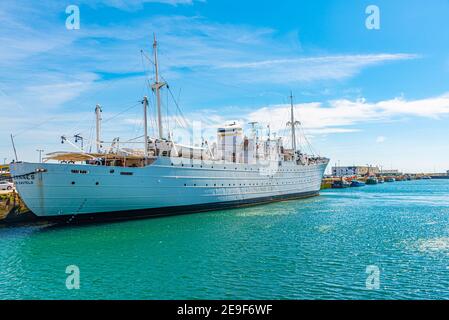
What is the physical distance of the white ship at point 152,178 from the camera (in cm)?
2766

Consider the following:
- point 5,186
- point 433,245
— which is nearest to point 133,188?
point 433,245

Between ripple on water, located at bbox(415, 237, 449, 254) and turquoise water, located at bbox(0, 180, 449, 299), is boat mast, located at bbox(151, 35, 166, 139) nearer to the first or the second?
turquoise water, located at bbox(0, 180, 449, 299)

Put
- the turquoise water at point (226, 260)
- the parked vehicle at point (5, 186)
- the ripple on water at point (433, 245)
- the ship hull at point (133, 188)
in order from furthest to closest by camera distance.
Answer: the parked vehicle at point (5, 186) < the ship hull at point (133, 188) < the ripple on water at point (433, 245) < the turquoise water at point (226, 260)

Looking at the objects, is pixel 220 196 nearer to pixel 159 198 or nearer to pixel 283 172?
pixel 159 198

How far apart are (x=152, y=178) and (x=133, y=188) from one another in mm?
2155

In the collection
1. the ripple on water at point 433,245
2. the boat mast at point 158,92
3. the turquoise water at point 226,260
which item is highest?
the boat mast at point 158,92

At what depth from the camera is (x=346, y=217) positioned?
35188 mm

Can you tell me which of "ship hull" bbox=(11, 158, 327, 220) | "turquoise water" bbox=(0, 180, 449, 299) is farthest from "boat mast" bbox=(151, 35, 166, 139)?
"turquoise water" bbox=(0, 180, 449, 299)

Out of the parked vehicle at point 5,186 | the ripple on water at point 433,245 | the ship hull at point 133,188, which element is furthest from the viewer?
the parked vehicle at point 5,186

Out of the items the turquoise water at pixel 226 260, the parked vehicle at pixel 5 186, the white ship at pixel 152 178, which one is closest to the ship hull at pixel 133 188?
the white ship at pixel 152 178

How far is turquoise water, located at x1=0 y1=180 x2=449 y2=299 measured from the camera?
44.4 feet

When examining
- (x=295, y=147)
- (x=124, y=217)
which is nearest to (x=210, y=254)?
(x=124, y=217)

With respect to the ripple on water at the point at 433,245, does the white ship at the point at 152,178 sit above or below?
above

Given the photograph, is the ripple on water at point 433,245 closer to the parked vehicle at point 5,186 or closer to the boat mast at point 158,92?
the boat mast at point 158,92
